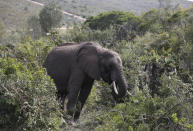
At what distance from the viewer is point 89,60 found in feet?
23.2

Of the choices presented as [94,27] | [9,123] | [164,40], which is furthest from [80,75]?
[94,27]

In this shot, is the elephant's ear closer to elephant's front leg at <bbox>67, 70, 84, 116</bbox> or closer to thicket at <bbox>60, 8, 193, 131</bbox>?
elephant's front leg at <bbox>67, 70, 84, 116</bbox>

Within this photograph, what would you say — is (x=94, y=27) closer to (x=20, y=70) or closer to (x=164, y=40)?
(x=164, y=40)

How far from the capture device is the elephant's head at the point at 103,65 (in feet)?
21.0

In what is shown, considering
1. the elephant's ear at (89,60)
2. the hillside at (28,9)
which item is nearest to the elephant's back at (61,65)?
the elephant's ear at (89,60)

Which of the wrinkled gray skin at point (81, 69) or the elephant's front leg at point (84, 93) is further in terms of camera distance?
the elephant's front leg at point (84, 93)

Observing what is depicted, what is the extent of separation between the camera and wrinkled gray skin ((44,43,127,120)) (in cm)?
671

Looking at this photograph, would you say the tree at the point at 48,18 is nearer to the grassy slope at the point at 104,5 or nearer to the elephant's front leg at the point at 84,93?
the elephant's front leg at the point at 84,93

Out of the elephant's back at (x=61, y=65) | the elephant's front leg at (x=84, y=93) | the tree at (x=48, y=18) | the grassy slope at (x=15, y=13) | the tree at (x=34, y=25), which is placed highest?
the elephant's back at (x=61, y=65)

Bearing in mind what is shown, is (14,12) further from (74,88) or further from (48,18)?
(74,88)

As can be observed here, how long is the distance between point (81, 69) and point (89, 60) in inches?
12.5

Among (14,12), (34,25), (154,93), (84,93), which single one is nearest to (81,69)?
(84,93)

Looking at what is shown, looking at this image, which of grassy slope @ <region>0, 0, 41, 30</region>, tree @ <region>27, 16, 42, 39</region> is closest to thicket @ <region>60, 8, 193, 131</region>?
tree @ <region>27, 16, 42, 39</region>

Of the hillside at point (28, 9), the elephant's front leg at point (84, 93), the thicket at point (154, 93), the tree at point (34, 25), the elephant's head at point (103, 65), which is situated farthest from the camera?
the hillside at point (28, 9)
